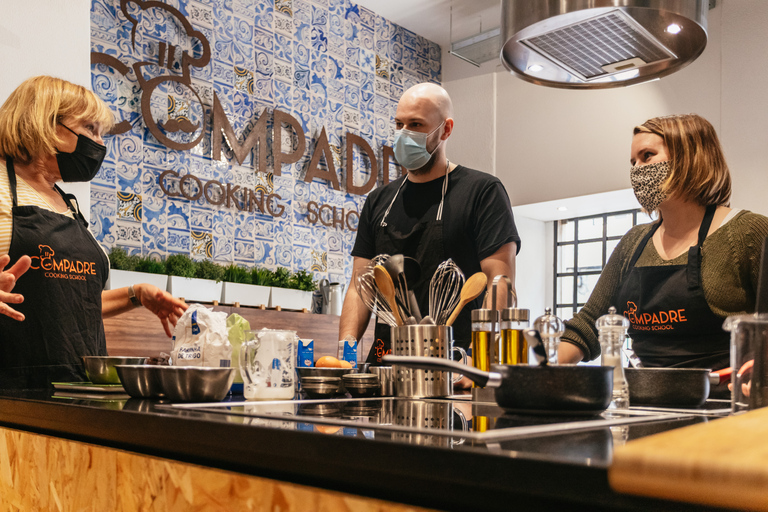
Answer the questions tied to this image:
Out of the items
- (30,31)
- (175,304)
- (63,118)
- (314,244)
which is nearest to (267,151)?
(314,244)

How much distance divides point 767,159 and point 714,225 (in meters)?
2.09

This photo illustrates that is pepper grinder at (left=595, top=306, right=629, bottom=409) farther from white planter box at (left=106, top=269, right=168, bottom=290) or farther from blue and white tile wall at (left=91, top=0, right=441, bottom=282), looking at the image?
blue and white tile wall at (left=91, top=0, right=441, bottom=282)

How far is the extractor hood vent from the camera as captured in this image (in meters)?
1.93

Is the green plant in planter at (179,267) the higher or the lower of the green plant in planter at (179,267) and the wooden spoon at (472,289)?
the higher

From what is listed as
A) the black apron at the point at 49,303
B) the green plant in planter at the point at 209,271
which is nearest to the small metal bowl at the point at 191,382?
the black apron at the point at 49,303

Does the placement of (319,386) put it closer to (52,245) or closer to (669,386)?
(669,386)

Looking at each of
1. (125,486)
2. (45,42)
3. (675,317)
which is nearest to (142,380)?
(125,486)

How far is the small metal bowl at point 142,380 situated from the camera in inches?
43.8

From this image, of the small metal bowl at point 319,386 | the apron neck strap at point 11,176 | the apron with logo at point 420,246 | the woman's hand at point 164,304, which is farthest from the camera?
the apron with logo at point 420,246

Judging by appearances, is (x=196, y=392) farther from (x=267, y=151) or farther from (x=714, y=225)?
(x=267, y=151)

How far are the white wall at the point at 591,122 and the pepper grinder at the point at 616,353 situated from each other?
3.08 meters

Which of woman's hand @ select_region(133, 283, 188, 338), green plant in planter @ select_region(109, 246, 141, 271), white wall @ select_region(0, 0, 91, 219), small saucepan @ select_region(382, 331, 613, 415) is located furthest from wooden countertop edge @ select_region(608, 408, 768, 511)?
green plant in planter @ select_region(109, 246, 141, 271)

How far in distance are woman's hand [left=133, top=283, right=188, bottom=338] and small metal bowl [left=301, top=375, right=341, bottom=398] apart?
1.71 ft

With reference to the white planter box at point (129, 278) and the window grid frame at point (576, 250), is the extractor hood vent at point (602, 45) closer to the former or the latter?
the white planter box at point (129, 278)
